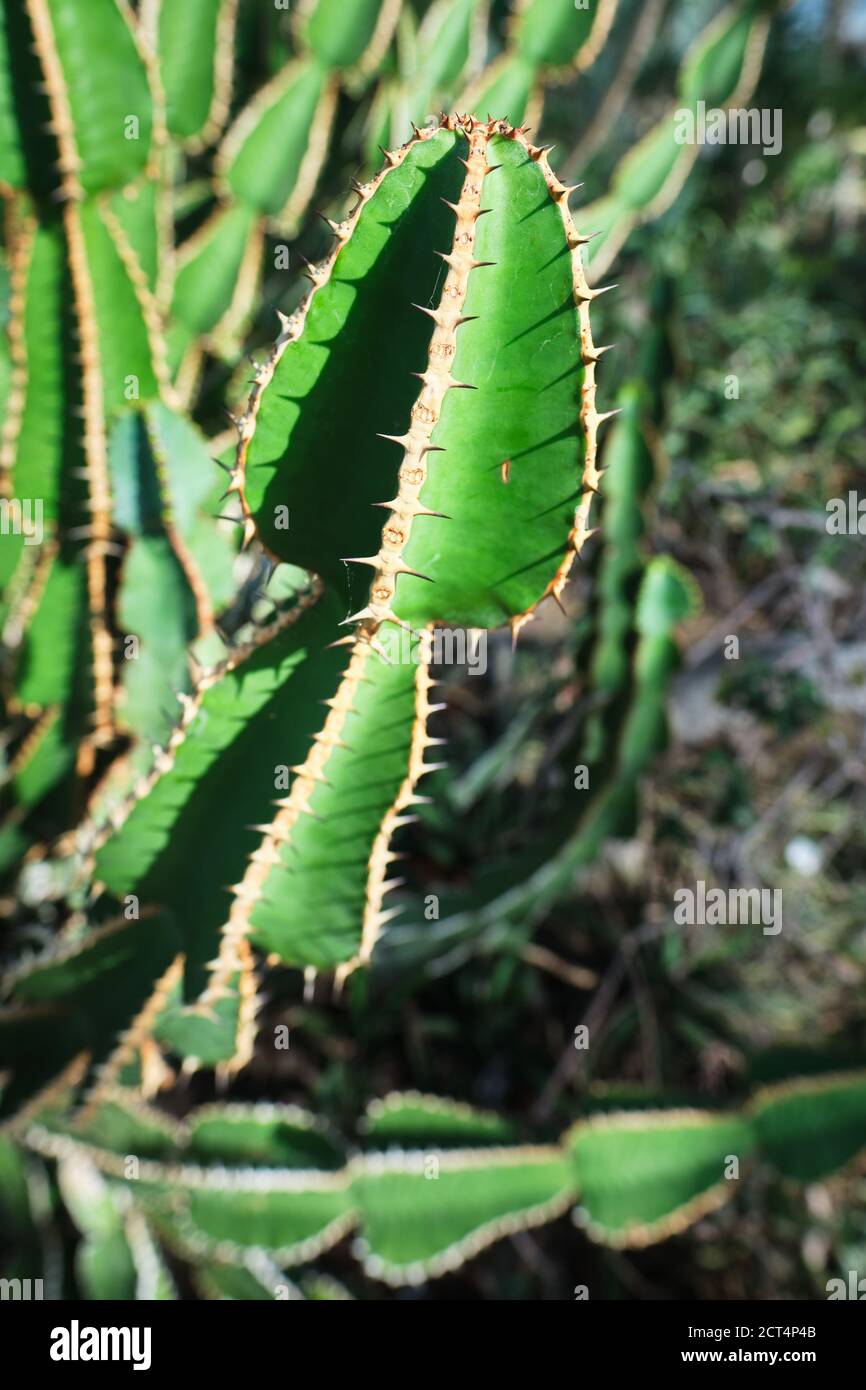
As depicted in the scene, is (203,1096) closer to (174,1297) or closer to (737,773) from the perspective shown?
(174,1297)

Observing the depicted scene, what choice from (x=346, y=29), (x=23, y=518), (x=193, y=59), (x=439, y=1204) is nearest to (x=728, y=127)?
(x=346, y=29)

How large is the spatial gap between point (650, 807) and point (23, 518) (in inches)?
60.1

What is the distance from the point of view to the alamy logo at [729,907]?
258 cm

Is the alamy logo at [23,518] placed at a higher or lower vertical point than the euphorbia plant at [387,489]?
higher

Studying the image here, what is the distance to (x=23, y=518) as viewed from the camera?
1758mm

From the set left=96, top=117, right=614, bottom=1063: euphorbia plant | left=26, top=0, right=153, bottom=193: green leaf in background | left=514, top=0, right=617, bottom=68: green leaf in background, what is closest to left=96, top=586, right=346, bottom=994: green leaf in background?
left=96, top=117, right=614, bottom=1063: euphorbia plant

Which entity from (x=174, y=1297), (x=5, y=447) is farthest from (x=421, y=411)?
(x=174, y=1297)

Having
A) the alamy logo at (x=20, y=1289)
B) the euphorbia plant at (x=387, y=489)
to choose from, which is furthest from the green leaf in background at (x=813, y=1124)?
the alamy logo at (x=20, y=1289)
